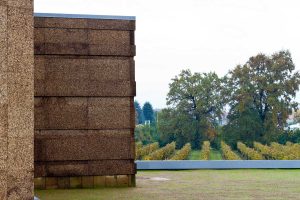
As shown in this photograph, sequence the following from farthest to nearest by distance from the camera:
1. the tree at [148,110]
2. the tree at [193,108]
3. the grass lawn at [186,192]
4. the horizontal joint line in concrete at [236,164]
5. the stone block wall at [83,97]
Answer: the tree at [148,110], the tree at [193,108], the horizontal joint line in concrete at [236,164], the stone block wall at [83,97], the grass lawn at [186,192]

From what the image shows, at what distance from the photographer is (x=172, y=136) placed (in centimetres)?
5447

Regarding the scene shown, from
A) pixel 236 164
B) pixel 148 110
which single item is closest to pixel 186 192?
pixel 236 164

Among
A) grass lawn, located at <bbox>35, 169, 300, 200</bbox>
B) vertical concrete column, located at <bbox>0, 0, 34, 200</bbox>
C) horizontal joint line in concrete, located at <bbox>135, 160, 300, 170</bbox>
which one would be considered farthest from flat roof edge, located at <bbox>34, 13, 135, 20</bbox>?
horizontal joint line in concrete, located at <bbox>135, 160, 300, 170</bbox>

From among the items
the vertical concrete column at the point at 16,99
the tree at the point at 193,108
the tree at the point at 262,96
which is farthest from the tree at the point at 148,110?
the vertical concrete column at the point at 16,99

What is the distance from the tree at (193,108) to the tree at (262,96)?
2059 millimetres

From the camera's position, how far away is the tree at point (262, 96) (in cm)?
4962

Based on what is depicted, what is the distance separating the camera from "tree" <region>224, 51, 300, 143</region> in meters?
49.6

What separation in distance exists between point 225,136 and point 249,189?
3926cm

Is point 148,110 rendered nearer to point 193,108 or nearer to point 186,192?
point 193,108

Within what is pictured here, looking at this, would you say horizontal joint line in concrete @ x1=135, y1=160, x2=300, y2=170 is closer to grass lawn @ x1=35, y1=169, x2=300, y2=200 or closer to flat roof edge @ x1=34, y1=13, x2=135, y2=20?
grass lawn @ x1=35, y1=169, x2=300, y2=200

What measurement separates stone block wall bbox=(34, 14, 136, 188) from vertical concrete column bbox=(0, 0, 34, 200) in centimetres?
630

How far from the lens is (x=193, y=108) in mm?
54219

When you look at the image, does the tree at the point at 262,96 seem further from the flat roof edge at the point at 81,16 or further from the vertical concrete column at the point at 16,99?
the vertical concrete column at the point at 16,99

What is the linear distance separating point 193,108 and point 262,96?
22.6 ft
